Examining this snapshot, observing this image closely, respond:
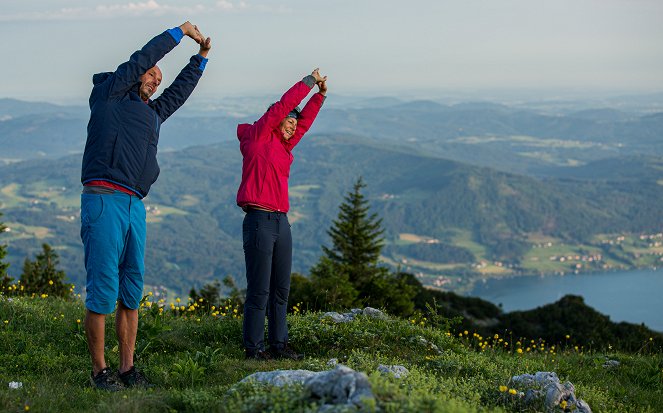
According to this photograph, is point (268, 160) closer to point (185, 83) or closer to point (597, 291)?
point (185, 83)

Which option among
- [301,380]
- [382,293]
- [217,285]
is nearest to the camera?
[301,380]

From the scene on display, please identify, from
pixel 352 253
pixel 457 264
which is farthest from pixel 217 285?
pixel 457 264

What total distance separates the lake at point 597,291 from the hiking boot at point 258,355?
12461 cm

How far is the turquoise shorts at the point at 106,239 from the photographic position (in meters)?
5.89

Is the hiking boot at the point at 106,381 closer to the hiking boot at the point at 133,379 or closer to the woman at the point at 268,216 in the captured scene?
the hiking boot at the point at 133,379

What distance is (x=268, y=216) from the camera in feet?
24.7

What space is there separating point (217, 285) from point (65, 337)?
2200 centimetres

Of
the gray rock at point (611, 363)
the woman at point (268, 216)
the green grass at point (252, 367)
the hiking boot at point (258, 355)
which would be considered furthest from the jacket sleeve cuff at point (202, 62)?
the gray rock at point (611, 363)

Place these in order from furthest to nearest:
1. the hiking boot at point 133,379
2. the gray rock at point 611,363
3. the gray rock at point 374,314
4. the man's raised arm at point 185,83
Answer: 1. the gray rock at point 374,314
2. the gray rock at point 611,363
3. the man's raised arm at point 185,83
4. the hiking boot at point 133,379

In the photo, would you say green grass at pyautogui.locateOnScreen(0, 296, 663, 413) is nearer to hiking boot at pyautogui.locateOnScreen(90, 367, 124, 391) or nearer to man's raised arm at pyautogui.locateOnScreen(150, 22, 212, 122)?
hiking boot at pyautogui.locateOnScreen(90, 367, 124, 391)

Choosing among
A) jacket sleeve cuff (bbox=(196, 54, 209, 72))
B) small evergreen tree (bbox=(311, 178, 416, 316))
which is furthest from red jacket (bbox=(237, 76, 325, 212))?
small evergreen tree (bbox=(311, 178, 416, 316))

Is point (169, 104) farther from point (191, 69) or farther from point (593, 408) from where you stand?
point (593, 408)

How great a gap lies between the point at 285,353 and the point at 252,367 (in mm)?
869

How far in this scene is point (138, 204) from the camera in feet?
20.2
